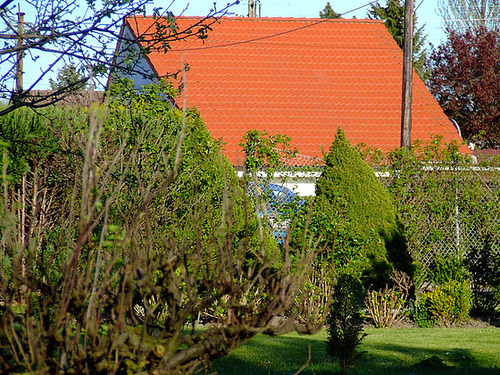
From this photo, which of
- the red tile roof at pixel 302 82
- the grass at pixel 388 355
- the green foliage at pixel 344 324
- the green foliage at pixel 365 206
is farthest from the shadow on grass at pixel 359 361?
the red tile roof at pixel 302 82

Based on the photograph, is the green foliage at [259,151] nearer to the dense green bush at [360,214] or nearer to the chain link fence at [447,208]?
the dense green bush at [360,214]

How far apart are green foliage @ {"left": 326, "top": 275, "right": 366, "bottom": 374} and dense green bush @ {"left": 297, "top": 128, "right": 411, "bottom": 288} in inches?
105

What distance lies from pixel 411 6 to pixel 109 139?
775 cm

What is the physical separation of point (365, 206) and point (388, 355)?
10.1 ft

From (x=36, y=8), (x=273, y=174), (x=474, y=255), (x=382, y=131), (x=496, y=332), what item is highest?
(x=382, y=131)

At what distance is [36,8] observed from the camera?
420 cm

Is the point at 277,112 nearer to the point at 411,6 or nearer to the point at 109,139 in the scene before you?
the point at 411,6

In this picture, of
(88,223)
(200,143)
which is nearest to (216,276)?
(88,223)

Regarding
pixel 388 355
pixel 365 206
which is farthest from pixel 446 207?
pixel 388 355

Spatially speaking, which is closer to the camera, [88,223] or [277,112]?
[88,223]

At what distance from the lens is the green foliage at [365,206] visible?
334 inches

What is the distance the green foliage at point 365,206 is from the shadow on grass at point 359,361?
6.39 ft

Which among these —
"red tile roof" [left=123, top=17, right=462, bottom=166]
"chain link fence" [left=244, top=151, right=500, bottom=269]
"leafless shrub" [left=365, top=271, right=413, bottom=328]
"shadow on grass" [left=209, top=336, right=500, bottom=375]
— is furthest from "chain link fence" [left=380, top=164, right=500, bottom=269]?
"red tile roof" [left=123, top=17, right=462, bottom=166]

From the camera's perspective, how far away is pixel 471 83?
27625 millimetres
